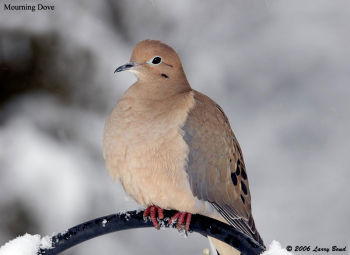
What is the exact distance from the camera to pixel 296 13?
3893 mm

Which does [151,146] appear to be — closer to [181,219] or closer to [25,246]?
[181,219]

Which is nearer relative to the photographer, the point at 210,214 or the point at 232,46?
the point at 210,214

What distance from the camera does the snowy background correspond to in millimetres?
3201

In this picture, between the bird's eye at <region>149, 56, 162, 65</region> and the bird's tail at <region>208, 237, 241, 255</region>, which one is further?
the bird's tail at <region>208, 237, 241, 255</region>

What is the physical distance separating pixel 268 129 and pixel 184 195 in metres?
1.53

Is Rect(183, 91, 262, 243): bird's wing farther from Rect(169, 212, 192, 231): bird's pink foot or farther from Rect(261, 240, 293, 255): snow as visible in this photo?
Rect(261, 240, 293, 255): snow

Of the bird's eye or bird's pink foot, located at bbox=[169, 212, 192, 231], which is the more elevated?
the bird's eye

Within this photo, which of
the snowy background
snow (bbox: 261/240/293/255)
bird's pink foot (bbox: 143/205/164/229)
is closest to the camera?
snow (bbox: 261/240/293/255)

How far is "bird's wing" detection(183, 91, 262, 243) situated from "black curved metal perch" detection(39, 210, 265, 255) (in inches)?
10.8

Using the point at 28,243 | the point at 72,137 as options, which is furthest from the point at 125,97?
the point at 72,137

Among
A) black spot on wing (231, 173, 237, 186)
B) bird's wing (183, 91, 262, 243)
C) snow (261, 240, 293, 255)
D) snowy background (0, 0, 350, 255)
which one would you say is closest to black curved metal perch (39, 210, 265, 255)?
snow (261, 240, 293, 255)

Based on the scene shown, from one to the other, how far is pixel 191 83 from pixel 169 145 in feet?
4.79

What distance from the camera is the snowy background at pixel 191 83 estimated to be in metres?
3.20

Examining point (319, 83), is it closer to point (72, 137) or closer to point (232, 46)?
point (232, 46)
